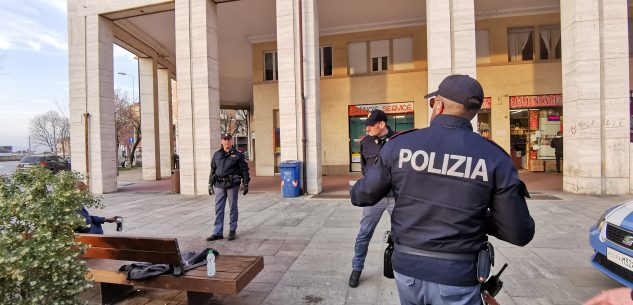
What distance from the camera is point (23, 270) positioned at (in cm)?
219

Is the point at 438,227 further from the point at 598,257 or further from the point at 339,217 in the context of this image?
the point at 339,217

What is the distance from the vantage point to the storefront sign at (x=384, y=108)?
1544 cm

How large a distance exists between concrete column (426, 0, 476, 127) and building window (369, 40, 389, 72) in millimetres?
5600

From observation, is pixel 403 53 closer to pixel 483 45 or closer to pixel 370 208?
pixel 483 45

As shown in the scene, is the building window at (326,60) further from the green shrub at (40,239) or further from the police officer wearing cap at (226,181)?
the green shrub at (40,239)

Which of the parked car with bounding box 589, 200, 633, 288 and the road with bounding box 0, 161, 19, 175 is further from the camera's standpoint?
the parked car with bounding box 589, 200, 633, 288

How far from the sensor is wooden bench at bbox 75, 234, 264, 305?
9.80 feet

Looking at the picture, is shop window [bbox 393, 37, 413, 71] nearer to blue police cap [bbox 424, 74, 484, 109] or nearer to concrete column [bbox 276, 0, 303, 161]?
concrete column [bbox 276, 0, 303, 161]

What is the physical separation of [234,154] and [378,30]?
11932 mm

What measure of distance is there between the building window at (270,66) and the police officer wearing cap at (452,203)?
53.1 feet

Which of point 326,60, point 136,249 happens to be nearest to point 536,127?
point 326,60

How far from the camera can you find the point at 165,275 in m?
3.09

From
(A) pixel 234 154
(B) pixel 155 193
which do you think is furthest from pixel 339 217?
(B) pixel 155 193

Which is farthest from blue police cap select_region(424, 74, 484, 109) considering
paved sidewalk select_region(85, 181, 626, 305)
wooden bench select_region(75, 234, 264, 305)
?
paved sidewalk select_region(85, 181, 626, 305)
